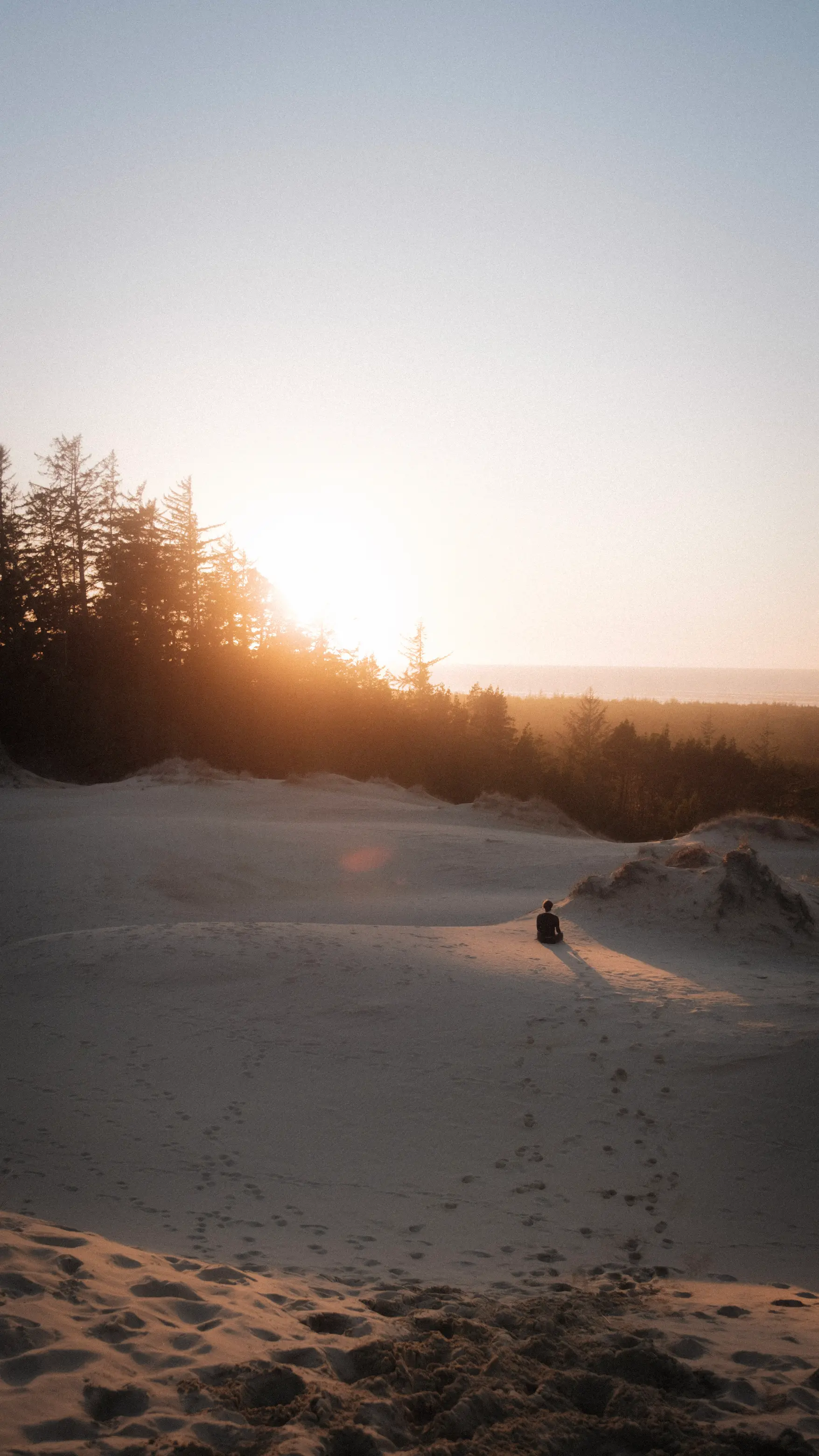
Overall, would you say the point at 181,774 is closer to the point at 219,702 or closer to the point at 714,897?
the point at 219,702

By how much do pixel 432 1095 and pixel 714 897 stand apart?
585 cm

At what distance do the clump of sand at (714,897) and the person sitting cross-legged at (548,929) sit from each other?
1.44m

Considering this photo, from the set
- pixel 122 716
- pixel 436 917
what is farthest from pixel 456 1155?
pixel 122 716

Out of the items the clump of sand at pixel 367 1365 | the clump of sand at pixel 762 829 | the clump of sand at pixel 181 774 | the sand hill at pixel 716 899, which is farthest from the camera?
the clump of sand at pixel 181 774

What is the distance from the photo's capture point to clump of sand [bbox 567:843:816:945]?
417 inches

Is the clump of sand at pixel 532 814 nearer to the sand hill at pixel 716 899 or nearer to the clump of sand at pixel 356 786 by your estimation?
the clump of sand at pixel 356 786

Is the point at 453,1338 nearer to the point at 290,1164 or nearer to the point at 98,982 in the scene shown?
the point at 290,1164

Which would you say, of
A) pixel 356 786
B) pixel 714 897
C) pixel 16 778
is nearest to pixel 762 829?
pixel 714 897

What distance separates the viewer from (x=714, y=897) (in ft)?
36.1

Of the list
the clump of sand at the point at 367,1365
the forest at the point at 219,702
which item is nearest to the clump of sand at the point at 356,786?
the forest at the point at 219,702

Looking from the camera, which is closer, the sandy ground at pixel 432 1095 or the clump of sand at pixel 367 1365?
the clump of sand at pixel 367 1365

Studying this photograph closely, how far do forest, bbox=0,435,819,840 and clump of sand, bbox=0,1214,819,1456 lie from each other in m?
20.1

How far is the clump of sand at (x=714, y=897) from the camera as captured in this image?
10.6 meters

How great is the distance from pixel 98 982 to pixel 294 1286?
4745 mm
